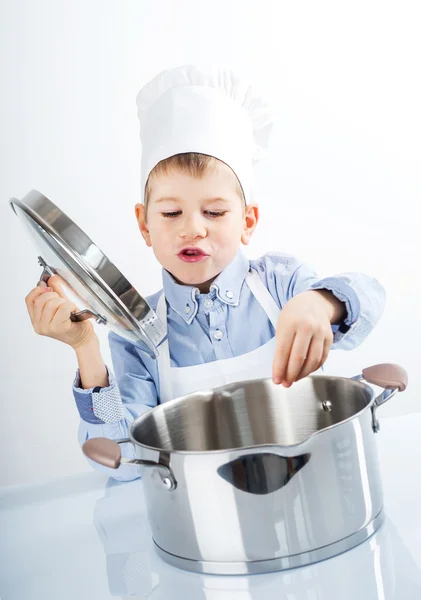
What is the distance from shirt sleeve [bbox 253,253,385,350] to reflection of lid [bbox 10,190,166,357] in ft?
0.63

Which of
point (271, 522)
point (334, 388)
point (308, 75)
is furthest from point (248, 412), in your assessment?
point (308, 75)

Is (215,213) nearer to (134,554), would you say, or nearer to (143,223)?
(143,223)

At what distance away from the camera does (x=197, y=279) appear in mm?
993

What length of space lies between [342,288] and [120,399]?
334 millimetres

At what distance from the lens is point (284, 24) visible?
1.75 m

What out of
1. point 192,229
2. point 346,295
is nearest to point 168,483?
point 346,295

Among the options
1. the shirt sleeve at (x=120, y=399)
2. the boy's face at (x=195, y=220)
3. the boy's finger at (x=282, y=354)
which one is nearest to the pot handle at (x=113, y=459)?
the boy's finger at (x=282, y=354)

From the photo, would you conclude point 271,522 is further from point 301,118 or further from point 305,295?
point 301,118

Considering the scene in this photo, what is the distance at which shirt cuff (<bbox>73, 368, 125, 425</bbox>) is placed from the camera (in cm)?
91

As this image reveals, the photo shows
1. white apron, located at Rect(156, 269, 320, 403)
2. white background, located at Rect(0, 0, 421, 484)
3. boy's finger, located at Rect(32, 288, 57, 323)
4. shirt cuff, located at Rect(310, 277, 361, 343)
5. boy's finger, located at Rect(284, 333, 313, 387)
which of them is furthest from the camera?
white background, located at Rect(0, 0, 421, 484)

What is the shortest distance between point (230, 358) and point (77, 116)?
2.91 ft

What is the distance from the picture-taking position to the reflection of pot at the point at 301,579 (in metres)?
0.51

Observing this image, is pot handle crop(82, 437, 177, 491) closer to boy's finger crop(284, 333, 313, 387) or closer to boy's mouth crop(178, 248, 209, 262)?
boy's finger crop(284, 333, 313, 387)

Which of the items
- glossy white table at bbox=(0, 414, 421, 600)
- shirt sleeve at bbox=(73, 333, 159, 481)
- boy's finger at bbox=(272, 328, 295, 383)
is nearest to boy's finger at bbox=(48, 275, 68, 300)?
shirt sleeve at bbox=(73, 333, 159, 481)
